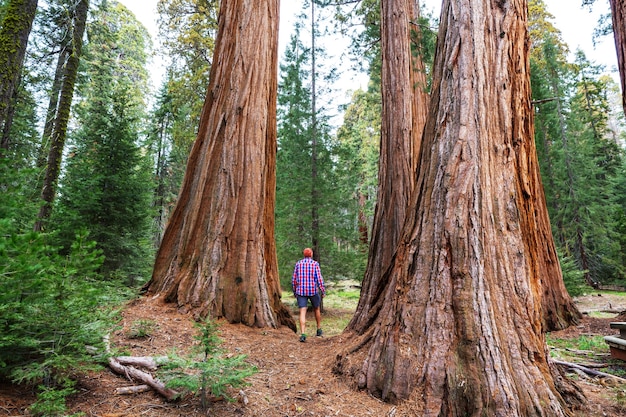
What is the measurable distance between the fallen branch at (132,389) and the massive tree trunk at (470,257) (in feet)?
6.10

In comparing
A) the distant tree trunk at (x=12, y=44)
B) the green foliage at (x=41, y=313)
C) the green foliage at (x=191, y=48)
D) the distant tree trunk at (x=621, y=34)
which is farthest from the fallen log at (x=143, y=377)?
the green foliage at (x=191, y=48)

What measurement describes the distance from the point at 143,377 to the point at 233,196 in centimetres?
358

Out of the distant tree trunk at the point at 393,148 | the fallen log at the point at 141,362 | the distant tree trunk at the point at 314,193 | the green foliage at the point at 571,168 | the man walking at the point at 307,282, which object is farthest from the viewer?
the green foliage at the point at 571,168

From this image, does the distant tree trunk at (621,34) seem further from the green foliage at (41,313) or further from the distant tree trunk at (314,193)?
the distant tree trunk at (314,193)

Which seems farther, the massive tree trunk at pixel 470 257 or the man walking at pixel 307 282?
the man walking at pixel 307 282

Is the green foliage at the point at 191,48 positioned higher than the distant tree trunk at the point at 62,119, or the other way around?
the green foliage at the point at 191,48

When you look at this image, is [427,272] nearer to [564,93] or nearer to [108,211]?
[108,211]

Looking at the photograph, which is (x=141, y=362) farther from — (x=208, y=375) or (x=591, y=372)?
(x=591, y=372)

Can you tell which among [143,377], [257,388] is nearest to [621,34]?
[257,388]

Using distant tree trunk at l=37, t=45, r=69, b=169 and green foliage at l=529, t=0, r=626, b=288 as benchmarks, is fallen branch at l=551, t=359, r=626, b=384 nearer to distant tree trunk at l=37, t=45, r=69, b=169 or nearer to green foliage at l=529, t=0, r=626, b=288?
distant tree trunk at l=37, t=45, r=69, b=169

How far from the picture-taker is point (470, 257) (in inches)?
117

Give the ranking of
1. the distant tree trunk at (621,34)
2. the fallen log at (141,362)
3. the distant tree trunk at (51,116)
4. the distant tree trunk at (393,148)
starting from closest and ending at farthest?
the fallen log at (141,362)
the distant tree trunk at (621,34)
the distant tree trunk at (393,148)
the distant tree trunk at (51,116)

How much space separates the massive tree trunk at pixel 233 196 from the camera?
571 cm

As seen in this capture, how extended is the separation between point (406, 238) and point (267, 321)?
333 centimetres
